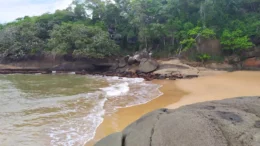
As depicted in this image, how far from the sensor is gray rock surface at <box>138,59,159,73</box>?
1019 inches

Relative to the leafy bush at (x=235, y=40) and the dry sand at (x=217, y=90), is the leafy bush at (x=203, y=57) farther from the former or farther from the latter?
the dry sand at (x=217, y=90)

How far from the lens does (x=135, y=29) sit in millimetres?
32750

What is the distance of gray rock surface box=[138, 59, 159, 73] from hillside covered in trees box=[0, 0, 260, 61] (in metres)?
3.80

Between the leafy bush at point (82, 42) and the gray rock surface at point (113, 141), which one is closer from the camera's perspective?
the gray rock surface at point (113, 141)

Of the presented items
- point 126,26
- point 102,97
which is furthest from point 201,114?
point 126,26

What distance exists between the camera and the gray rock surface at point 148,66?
25.9m

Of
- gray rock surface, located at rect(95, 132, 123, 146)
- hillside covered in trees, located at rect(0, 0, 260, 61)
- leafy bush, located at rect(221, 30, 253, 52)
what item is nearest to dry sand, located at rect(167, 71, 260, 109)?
leafy bush, located at rect(221, 30, 253, 52)

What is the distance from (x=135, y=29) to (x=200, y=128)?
30964mm

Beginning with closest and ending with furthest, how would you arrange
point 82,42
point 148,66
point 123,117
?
point 123,117 < point 148,66 < point 82,42

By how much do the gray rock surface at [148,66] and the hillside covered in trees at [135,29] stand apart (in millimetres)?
3802

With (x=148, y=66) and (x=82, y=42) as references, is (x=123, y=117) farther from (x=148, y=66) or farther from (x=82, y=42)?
(x=82, y=42)

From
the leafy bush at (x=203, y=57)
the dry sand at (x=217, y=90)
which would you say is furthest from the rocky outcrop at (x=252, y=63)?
the leafy bush at (x=203, y=57)

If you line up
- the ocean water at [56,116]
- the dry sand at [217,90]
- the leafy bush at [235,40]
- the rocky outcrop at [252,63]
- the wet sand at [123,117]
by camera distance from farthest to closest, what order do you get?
1. the rocky outcrop at [252,63]
2. the leafy bush at [235,40]
3. the dry sand at [217,90]
4. the wet sand at [123,117]
5. the ocean water at [56,116]

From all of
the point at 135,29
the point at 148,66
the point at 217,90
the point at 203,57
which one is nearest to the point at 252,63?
the point at 203,57
